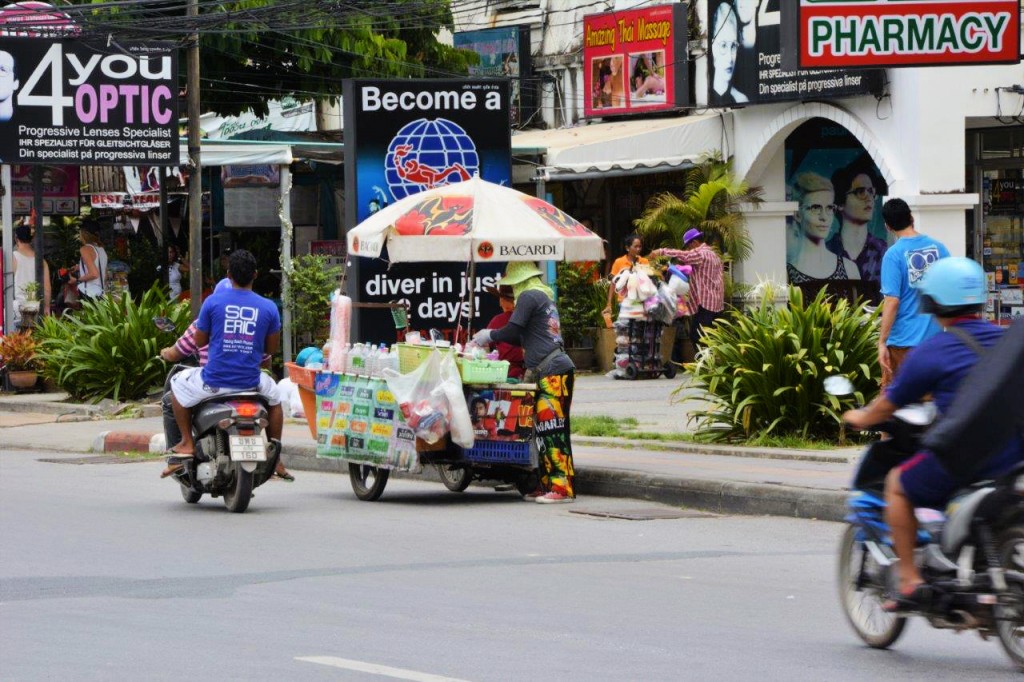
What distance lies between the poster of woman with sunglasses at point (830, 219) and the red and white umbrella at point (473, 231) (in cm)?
1260

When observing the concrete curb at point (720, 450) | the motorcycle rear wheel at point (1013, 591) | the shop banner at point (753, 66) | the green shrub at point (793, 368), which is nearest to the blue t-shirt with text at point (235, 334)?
the concrete curb at point (720, 450)

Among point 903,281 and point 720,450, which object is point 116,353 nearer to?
point 720,450

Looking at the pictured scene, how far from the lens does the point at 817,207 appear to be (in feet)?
84.2

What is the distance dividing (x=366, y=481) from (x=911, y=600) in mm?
7040

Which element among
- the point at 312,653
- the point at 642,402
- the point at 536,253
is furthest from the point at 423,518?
the point at 642,402

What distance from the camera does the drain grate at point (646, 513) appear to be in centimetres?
1192

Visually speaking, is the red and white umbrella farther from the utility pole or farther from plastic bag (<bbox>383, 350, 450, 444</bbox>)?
the utility pole

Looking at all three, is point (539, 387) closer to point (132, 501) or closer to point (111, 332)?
point (132, 501)

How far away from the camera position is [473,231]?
12984mm

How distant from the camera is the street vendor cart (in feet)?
40.9

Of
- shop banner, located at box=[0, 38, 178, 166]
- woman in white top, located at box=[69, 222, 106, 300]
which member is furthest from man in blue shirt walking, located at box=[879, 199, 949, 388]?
woman in white top, located at box=[69, 222, 106, 300]

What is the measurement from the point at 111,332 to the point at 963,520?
607 inches

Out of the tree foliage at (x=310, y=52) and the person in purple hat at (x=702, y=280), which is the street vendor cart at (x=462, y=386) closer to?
the person in purple hat at (x=702, y=280)

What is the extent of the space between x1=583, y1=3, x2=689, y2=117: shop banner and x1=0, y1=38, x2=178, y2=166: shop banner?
771 centimetres
